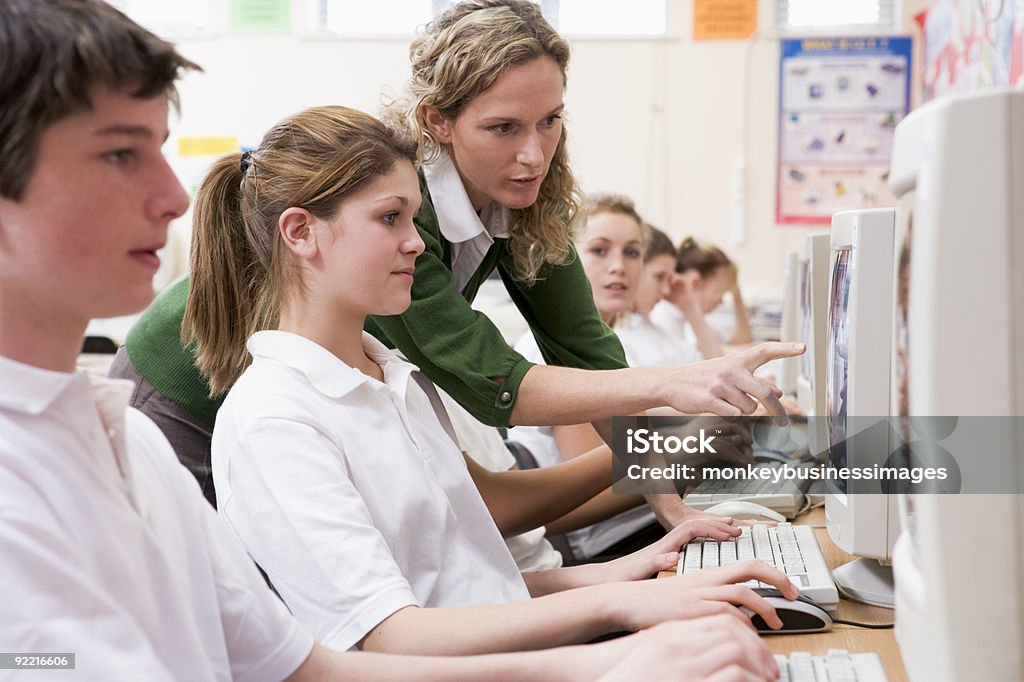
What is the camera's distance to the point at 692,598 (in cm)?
91

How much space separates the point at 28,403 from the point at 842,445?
0.84 metres

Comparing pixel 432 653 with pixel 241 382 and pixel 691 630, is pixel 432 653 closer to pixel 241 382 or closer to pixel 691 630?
pixel 691 630

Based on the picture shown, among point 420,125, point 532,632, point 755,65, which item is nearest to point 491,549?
point 532,632

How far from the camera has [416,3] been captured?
4535 mm

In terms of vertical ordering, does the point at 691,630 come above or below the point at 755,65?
below

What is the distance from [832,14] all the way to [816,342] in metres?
3.03

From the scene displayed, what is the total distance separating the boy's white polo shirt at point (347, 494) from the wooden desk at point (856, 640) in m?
0.33

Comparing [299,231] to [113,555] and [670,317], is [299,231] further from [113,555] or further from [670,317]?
[670,317]

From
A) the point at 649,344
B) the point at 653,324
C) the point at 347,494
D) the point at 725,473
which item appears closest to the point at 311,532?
the point at 347,494

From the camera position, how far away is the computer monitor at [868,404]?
1.07 metres

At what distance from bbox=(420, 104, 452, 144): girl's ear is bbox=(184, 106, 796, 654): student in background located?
0.19 m

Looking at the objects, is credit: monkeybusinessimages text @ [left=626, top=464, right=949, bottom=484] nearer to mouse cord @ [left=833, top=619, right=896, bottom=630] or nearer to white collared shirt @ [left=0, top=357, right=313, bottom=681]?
mouse cord @ [left=833, top=619, right=896, bottom=630]

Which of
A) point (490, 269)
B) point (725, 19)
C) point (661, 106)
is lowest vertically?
point (490, 269)

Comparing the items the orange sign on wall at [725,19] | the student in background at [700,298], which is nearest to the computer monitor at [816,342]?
the student in background at [700,298]
